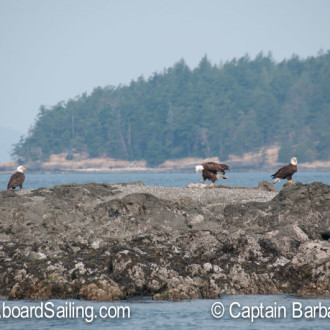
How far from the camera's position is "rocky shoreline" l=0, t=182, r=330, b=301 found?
1886cm

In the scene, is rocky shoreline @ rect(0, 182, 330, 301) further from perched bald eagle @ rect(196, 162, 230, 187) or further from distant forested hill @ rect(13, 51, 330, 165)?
distant forested hill @ rect(13, 51, 330, 165)

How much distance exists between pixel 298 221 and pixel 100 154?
5649 inches

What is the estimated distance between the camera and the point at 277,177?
32.1m

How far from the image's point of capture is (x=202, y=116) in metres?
159

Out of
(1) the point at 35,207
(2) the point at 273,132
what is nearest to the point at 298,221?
(1) the point at 35,207

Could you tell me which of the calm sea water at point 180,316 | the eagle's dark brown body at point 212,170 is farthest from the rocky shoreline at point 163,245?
the eagle's dark brown body at point 212,170

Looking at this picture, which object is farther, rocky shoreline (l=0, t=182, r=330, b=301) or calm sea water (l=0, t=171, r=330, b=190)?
calm sea water (l=0, t=171, r=330, b=190)

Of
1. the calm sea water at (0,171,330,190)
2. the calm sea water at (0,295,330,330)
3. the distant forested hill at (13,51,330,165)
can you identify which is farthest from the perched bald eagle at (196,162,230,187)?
the distant forested hill at (13,51,330,165)

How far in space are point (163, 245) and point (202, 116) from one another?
138232 mm

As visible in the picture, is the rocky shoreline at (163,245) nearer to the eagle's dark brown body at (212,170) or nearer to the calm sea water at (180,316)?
the calm sea water at (180,316)

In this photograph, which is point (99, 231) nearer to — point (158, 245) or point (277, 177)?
point (158, 245)

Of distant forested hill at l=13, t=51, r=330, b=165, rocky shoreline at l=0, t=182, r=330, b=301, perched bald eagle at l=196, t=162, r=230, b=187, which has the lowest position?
rocky shoreline at l=0, t=182, r=330, b=301

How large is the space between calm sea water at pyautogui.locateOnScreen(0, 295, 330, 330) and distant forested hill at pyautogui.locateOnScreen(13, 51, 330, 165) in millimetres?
123015

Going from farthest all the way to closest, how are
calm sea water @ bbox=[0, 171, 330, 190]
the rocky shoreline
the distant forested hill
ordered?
the distant forested hill < calm sea water @ bbox=[0, 171, 330, 190] < the rocky shoreline
